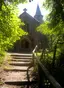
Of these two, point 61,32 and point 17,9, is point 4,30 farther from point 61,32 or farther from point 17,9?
point 61,32

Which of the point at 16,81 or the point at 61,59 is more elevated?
the point at 61,59

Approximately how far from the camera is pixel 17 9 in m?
12.3

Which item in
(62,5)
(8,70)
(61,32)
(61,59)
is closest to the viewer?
(61,59)

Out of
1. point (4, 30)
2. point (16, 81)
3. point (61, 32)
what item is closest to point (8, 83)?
point (16, 81)

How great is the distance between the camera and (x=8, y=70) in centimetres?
1195

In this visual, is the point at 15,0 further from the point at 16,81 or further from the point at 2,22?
the point at 16,81

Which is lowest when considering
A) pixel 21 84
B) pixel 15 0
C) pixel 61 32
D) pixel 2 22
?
pixel 21 84

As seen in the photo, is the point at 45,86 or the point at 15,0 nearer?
the point at 45,86

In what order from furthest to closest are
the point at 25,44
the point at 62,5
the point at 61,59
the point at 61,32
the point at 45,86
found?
1. the point at 25,44
2. the point at 61,32
3. the point at 62,5
4. the point at 61,59
5. the point at 45,86

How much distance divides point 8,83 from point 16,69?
3191 mm

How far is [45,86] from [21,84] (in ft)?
6.58

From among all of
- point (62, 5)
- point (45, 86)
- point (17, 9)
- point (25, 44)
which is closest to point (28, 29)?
point (25, 44)

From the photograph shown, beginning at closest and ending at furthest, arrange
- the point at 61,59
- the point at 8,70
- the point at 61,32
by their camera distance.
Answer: the point at 61,59 < the point at 61,32 < the point at 8,70

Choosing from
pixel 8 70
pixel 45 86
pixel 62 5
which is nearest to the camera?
pixel 45 86
